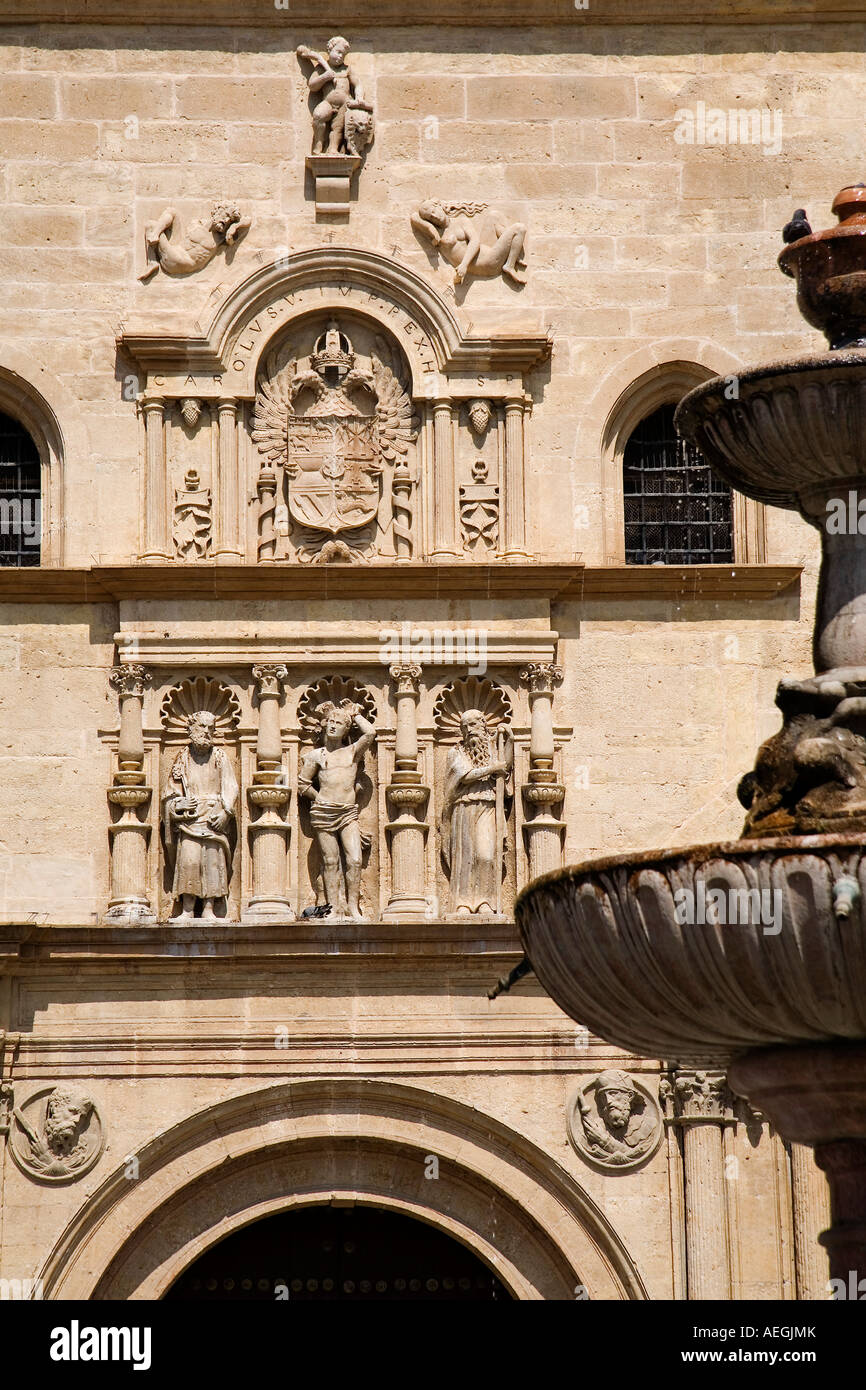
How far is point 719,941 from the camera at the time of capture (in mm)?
6914

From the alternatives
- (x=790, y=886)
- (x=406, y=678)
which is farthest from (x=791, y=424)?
(x=406, y=678)

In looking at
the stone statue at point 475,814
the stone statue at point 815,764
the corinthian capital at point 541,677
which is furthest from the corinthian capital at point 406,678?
the stone statue at point 815,764

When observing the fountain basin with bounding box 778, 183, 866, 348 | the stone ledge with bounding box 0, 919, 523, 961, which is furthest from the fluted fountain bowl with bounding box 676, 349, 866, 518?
the stone ledge with bounding box 0, 919, 523, 961

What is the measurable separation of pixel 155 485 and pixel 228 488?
0.39 metres

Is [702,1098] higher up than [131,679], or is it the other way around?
[131,679]

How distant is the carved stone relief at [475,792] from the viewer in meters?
13.0

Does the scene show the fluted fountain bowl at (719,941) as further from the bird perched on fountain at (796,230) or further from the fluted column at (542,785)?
the fluted column at (542,785)

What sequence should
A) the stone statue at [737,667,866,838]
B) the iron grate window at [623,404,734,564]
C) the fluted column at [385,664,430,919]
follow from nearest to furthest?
the stone statue at [737,667,866,838], the fluted column at [385,664,430,919], the iron grate window at [623,404,734,564]

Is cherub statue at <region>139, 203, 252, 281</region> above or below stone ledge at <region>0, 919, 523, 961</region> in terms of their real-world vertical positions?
above

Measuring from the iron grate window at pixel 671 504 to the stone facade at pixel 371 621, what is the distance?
207 mm

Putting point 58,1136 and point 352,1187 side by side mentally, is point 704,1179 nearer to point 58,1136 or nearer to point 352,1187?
point 352,1187

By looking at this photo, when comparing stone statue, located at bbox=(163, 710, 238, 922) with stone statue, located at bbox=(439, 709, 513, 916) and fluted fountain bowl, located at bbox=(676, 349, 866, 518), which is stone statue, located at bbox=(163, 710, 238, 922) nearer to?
stone statue, located at bbox=(439, 709, 513, 916)

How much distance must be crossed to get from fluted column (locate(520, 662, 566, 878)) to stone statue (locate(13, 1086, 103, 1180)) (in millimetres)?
2561

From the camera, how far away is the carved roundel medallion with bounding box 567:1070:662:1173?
1268 cm
